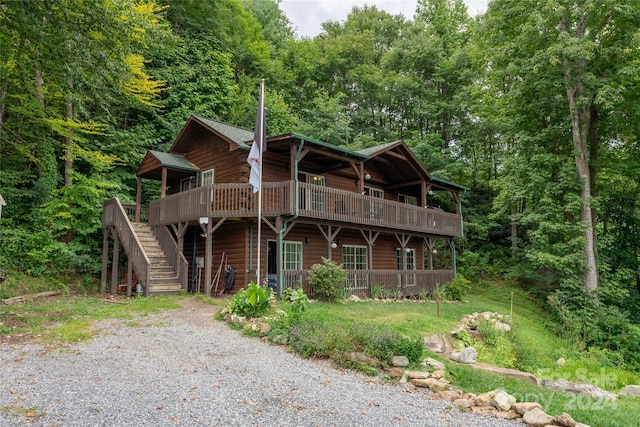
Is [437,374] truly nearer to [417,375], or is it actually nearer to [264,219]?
[417,375]

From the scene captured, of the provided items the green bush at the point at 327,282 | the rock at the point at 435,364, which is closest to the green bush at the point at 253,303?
the green bush at the point at 327,282

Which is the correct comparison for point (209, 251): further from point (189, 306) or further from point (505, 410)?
point (505, 410)

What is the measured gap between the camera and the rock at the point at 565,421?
4.37 meters

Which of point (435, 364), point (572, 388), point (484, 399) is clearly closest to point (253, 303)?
point (435, 364)

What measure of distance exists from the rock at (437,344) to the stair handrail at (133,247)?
849cm

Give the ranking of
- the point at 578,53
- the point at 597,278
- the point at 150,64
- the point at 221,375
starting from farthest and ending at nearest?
the point at 150,64 < the point at 597,278 < the point at 578,53 < the point at 221,375

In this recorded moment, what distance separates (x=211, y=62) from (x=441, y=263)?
18587 mm

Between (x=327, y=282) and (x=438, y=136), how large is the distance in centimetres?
1826

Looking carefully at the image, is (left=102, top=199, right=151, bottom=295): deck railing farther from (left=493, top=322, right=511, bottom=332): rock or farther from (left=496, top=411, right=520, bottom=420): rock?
(left=496, top=411, right=520, bottom=420): rock

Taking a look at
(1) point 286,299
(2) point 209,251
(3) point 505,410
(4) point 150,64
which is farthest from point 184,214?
(4) point 150,64

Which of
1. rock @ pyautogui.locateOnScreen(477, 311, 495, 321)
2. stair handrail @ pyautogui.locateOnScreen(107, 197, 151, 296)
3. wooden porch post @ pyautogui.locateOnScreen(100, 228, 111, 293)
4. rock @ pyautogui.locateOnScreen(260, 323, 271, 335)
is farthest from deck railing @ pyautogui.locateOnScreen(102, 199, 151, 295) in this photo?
rock @ pyautogui.locateOnScreen(477, 311, 495, 321)

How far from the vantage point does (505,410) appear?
4816 millimetres

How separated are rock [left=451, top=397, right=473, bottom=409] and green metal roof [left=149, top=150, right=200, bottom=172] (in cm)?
1312

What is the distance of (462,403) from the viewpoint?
502cm
